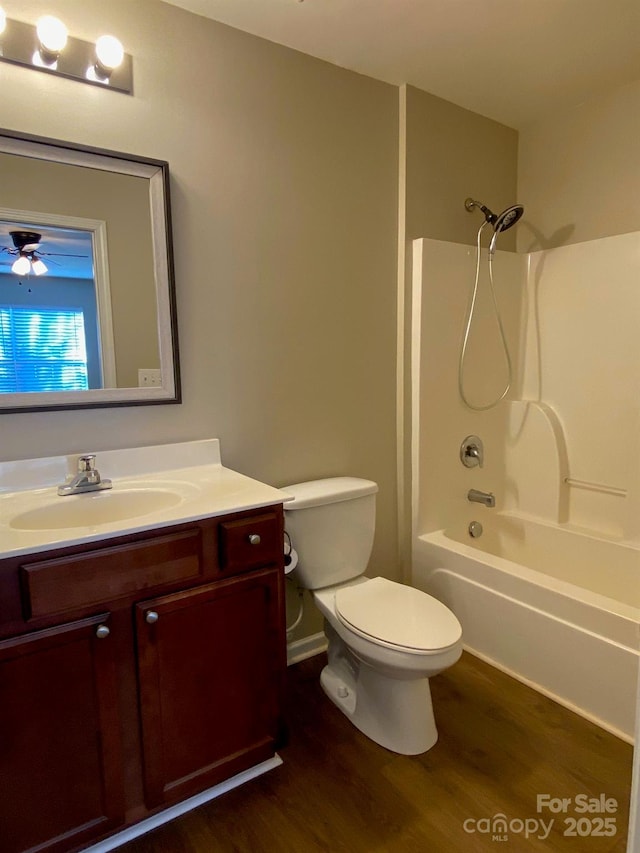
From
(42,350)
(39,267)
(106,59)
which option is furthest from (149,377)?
(106,59)

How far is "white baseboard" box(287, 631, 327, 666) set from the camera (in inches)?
85.0

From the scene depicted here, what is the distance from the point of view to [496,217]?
241 centimetres

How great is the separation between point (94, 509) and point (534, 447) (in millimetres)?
2030

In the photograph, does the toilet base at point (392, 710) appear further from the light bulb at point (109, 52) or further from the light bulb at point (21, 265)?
the light bulb at point (109, 52)

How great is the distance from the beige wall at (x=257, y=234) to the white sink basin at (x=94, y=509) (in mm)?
200

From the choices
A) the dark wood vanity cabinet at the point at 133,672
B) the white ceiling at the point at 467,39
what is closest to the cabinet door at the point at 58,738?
the dark wood vanity cabinet at the point at 133,672

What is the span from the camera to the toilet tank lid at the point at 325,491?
6.02 feet

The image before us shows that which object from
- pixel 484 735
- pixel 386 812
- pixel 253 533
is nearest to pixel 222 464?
pixel 253 533

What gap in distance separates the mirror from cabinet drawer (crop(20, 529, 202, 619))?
Result: 1.89 ft

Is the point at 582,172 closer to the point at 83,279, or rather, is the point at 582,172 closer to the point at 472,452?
the point at 472,452

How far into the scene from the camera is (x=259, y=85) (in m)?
1.85

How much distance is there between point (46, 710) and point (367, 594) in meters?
1.04

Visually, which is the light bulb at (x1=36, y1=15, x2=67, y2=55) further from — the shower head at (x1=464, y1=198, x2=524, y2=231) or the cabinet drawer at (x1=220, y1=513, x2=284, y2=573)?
the shower head at (x1=464, y1=198, x2=524, y2=231)

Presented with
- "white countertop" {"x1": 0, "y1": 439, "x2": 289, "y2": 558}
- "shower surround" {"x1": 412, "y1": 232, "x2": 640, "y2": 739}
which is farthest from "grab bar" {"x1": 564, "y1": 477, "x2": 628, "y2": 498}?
"white countertop" {"x1": 0, "y1": 439, "x2": 289, "y2": 558}
